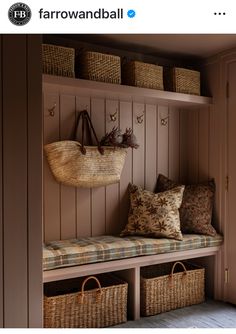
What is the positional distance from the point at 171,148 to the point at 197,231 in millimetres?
738

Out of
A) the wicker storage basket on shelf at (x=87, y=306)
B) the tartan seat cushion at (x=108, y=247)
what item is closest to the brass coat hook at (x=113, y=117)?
the tartan seat cushion at (x=108, y=247)

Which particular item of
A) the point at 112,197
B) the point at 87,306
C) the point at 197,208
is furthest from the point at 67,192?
the point at 197,208

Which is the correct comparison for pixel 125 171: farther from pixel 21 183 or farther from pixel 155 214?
pixel 21 183

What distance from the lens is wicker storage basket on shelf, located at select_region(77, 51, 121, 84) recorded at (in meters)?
2.20

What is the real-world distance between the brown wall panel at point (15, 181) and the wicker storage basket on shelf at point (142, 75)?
4.46 feet

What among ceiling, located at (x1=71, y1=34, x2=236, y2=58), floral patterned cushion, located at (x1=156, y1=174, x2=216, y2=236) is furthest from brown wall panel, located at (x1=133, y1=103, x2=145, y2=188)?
ceiling, located at (x1=71, y1=34, x2=236, y2=58)

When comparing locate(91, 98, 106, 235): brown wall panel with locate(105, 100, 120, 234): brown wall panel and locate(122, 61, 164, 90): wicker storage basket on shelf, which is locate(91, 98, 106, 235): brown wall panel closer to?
locate(105, 100, 120, 234): brown wall panel

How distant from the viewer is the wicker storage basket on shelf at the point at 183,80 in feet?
8.38

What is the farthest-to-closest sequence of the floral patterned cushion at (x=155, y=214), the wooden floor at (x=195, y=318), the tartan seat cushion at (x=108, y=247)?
the floral patterned cushion at (x=155, y=214) → the wooden floor at (x=195, y=318) → the tartan seat cushion at (x=108, y=247)

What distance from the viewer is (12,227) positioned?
1098 mm

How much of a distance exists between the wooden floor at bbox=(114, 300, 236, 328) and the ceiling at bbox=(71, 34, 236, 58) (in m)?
1.90

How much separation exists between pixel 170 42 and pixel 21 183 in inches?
68.5
